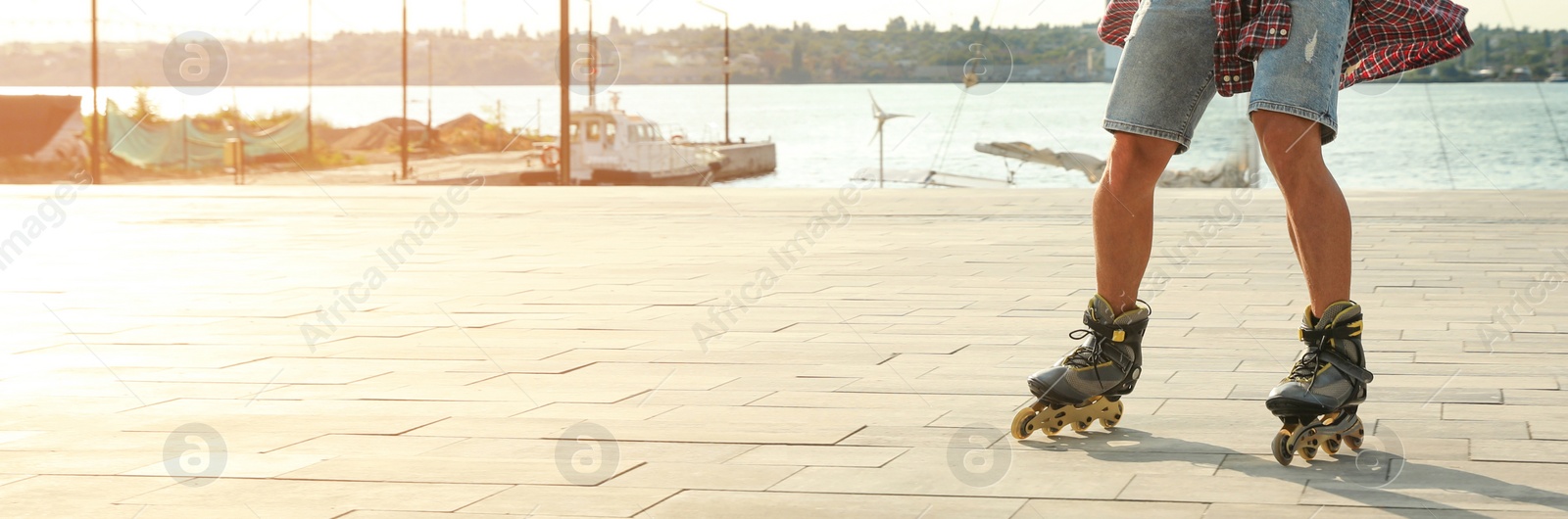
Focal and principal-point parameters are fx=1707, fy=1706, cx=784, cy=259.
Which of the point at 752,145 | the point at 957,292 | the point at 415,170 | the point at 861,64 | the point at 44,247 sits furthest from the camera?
the point at 752,145

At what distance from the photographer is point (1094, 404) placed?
3.20m

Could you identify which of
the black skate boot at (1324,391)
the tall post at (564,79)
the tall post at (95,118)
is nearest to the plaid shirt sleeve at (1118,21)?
the black skate boot at (1324,391)

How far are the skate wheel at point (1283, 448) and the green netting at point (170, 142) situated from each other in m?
33.9

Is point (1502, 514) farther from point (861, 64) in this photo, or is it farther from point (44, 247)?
point (861, 64)

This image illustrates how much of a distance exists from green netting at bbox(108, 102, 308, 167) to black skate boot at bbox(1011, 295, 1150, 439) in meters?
33.4

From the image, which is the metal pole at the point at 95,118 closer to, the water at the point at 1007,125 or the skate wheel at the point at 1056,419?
the water at the point at 1007,125

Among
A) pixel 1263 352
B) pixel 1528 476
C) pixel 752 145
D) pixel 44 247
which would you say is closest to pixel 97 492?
pixel 1528 476

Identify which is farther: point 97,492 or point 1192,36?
point 1192,36

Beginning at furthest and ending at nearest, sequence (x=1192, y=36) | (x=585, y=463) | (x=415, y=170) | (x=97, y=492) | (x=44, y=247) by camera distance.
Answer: (x=415, y=170), (x=44, y=247), (x=1192, y=36), (x=585, y=463), (x=97, y=492)

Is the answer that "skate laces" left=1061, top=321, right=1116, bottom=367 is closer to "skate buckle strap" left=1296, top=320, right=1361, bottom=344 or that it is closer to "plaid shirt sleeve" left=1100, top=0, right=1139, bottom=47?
"skate buckle strap" left=1296, top=320, right=1361, bottom=344

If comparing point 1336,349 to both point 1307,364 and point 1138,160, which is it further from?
point 1138,160

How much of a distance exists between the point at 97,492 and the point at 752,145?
177 feet

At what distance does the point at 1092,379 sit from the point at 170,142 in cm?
3821

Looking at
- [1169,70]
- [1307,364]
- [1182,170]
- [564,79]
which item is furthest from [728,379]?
A: [1182,170]
